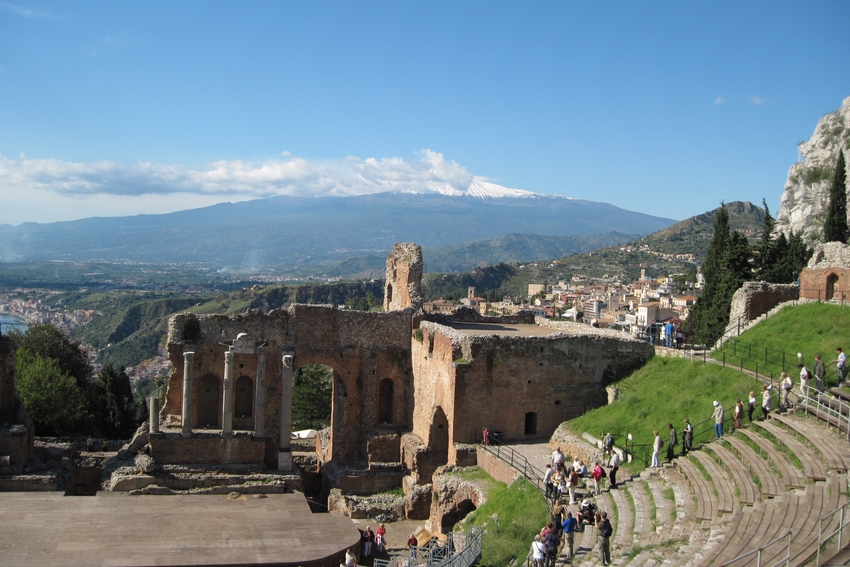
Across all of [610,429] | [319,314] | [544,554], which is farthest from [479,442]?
[544,554]

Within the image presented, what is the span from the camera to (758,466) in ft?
60.8

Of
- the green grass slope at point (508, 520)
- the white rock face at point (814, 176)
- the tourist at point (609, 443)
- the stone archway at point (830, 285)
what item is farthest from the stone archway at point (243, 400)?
the white rock face at point (814, 176)

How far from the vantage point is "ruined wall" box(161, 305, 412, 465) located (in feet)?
106

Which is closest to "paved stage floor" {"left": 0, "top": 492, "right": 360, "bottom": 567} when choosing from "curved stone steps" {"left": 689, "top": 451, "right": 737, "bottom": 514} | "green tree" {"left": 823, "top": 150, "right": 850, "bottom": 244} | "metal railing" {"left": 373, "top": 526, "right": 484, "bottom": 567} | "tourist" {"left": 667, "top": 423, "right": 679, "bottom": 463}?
"metal railing" {"left": 373, "top": 526, "right": 484, "bottom": 567}

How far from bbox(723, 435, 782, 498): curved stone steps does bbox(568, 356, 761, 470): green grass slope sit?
185 centimetres

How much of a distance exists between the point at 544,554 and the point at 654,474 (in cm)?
470

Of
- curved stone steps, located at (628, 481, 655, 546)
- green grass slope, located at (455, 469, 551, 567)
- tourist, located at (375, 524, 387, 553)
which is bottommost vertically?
tourist, located at (375, 524, 387, 553)

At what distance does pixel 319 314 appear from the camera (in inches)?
1299

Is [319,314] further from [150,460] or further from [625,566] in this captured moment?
[625,566]

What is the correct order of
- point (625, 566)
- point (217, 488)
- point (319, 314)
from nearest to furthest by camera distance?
point (625, 566), point (217, 488), point (319, 314)

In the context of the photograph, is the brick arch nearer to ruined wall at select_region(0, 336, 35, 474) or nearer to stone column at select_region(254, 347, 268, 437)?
stone column at select_region(254, 347, 268, 437)

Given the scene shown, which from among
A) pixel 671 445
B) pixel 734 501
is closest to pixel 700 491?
pixel 734 501

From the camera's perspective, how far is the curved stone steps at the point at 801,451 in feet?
55.8

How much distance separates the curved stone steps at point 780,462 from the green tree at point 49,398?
1215 inches
